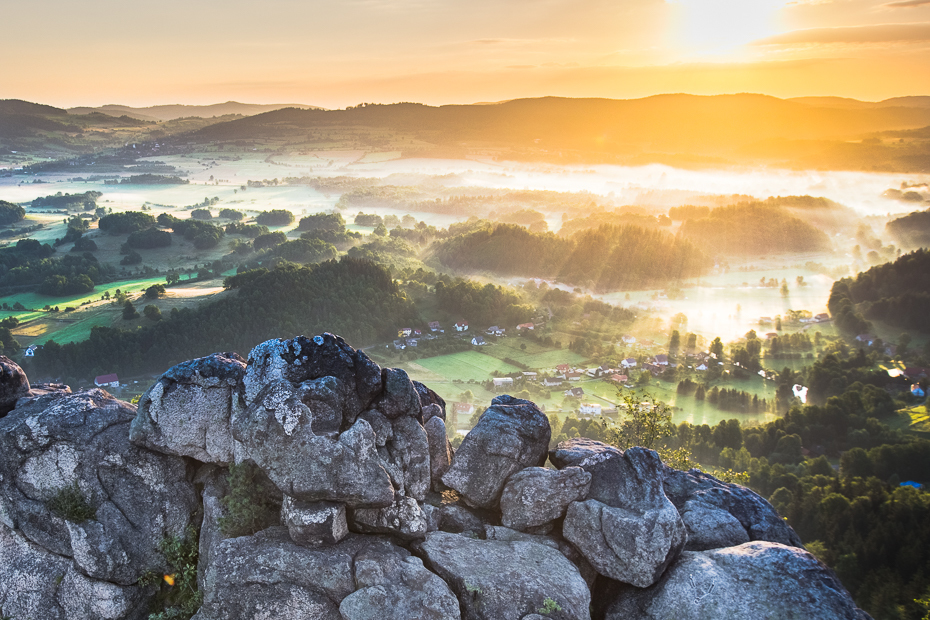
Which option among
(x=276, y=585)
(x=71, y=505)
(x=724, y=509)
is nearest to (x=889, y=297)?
(x=724, y=509)

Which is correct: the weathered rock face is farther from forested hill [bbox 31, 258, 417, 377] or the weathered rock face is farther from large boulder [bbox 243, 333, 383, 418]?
forested hill [bbox 31, 258, 417, 377]

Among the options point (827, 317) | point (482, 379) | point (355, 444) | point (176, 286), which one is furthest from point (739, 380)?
point (176, 286)

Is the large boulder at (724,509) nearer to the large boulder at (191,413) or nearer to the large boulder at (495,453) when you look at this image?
the large boulder at (495,453)

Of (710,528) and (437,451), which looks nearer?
(710,528)

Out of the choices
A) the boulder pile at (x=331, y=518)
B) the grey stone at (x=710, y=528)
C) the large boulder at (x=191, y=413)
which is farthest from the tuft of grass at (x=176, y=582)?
the grey stone at (x=710, y=528)

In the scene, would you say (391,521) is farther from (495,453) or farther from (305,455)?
(495,453)

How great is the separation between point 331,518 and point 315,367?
5518 mm

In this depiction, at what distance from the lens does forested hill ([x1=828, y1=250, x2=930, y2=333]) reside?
5037 inches

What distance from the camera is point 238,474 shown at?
61.4 feet

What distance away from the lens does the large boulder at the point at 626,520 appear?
18.2 metres

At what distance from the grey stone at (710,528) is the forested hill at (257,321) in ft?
364

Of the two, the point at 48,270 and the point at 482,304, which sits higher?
the point at 48,270

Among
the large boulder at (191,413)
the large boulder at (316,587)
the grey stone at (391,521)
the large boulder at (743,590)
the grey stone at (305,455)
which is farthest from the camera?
the large boulder at (191,413)

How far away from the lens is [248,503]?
1852cm
